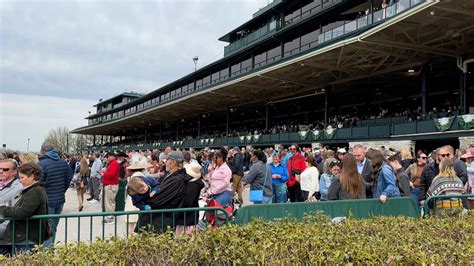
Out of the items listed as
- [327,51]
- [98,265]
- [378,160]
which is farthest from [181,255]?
[327,51]

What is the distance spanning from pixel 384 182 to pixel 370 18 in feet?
81.0

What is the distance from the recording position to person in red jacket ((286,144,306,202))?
1101 cm

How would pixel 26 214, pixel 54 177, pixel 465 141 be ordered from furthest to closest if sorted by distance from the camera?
pixel 465 141, pixel 54 177, pixel 26 214

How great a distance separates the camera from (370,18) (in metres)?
27.9

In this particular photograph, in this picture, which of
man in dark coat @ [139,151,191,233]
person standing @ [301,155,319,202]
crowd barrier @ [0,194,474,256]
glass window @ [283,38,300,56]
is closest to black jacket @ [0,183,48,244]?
crowd barrier @ [0,194,474,256]

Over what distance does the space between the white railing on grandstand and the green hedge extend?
21.5 m

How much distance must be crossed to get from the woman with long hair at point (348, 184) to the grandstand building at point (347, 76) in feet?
47.9

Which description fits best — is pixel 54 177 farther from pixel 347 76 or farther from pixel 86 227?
pixel 347 76

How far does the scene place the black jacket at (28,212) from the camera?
4.12 meters

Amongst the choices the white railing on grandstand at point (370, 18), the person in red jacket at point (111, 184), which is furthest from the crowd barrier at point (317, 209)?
the white railing on grandstand at point (370, 18)

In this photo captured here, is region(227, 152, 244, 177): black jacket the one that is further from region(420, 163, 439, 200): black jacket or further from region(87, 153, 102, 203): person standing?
region(87, 153, 102, 203): person standing

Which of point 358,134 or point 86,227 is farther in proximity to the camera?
point 358,134

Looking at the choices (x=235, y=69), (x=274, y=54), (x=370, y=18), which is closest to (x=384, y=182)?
(x=370, y=18)

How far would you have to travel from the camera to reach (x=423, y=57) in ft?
85.0
